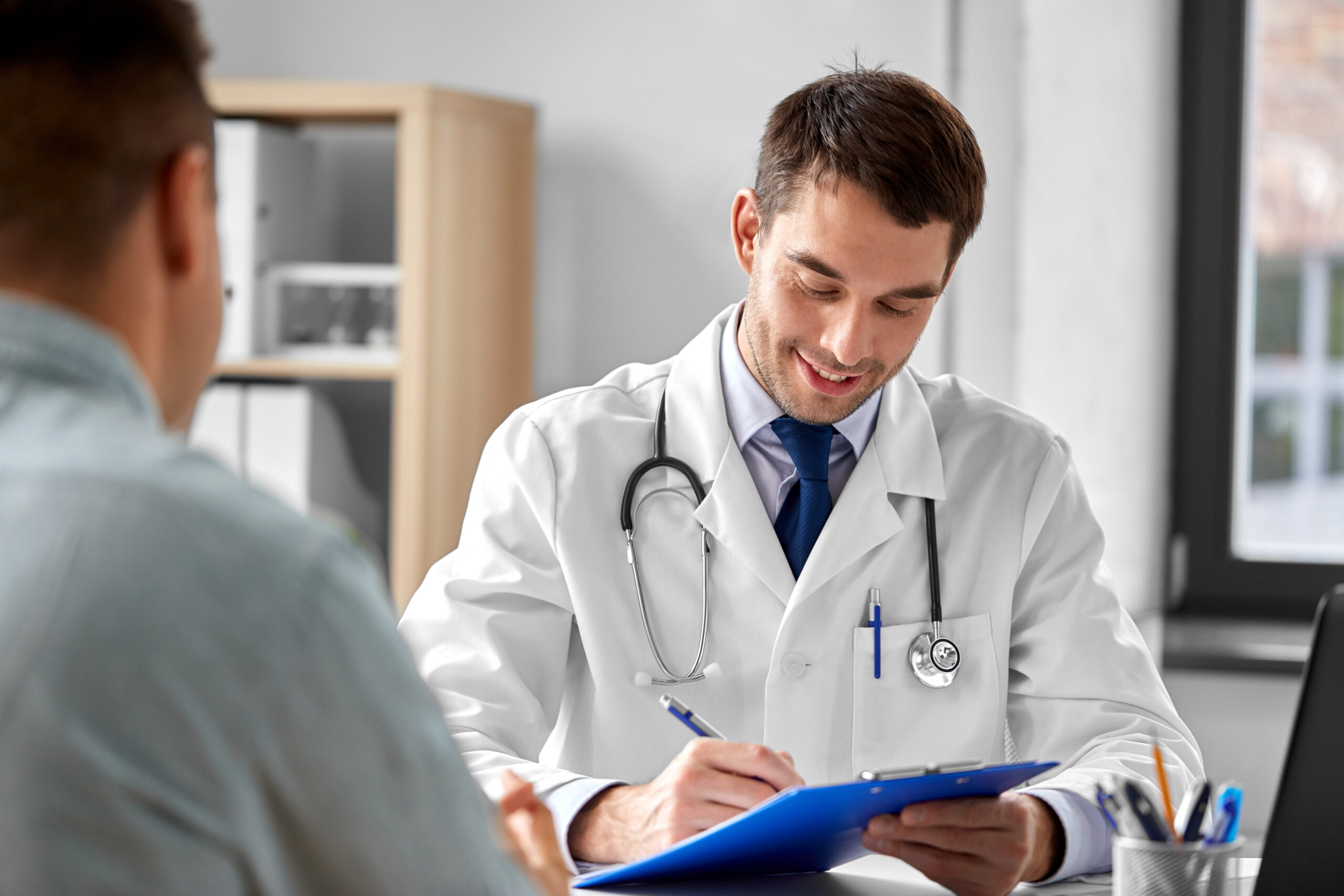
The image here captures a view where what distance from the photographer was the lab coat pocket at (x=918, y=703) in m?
1.42

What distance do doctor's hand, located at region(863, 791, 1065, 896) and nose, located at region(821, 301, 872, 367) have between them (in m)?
0.52

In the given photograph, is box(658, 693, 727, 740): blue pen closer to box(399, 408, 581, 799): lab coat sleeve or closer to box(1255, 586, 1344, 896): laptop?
box(399, 408, 581, 799): lab coat sleeve

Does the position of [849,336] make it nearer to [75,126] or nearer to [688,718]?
[688,718]

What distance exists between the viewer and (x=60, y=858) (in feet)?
1.59

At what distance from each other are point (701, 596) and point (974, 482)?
35 cm

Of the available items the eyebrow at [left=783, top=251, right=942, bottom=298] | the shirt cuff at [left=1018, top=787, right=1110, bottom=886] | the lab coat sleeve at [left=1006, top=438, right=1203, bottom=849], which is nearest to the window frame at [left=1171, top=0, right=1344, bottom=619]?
the lab coat sleeve at [left=1006, top=438, right=1203, bottom=849]

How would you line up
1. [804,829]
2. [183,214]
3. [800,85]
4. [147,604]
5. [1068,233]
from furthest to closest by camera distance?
[800,85] < [1068,233] < [804,829] < [183,214] < [147,604]

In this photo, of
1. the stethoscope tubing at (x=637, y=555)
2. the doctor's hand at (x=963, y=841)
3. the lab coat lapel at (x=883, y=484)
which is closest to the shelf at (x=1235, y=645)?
the lab coat lapel at (x=883, y=484)

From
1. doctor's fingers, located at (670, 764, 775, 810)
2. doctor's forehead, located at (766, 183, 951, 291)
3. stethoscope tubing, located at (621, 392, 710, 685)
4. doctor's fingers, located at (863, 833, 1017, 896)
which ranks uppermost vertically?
doctor's forehead, located at (766, 183, 951, 291)

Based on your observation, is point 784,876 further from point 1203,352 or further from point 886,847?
point 1203,352

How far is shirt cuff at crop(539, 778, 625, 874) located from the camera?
46.6 inches

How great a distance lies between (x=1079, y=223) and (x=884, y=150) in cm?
131

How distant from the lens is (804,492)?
4.85ft

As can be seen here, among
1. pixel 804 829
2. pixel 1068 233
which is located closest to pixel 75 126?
pixel 804 829
